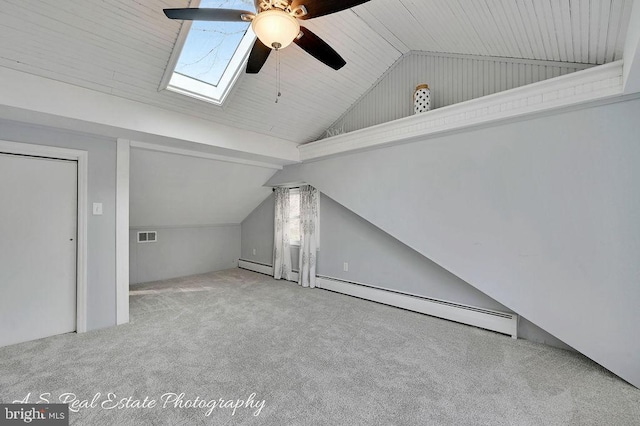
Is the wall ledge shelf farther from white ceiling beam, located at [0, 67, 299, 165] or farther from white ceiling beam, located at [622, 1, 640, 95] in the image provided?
white ceiling beam, located at [0, 67, 299, 165]

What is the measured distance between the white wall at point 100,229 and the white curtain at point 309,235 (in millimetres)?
2560

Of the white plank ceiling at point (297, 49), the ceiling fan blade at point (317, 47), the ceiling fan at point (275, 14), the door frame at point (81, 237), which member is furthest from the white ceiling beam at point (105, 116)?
the ceiling fan blade at point (317, 47)

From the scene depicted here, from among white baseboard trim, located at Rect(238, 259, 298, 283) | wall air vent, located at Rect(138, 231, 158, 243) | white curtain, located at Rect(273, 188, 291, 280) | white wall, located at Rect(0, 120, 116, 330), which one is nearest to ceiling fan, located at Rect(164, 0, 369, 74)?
white wall, located at Rect(0, 120, 116, 330)

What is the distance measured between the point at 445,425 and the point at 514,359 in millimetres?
1165

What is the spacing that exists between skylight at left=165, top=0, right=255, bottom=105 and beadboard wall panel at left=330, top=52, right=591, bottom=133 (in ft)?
5.62

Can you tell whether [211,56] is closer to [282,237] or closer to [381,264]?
[282,237]

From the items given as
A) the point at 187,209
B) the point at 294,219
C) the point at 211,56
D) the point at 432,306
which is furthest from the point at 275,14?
the point at 187,209

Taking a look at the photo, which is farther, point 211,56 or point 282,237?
point 282,237

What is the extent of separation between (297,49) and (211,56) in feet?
2.90

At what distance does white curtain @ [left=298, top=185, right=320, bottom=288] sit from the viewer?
4.62m

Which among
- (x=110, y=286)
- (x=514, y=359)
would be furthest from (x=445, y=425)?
(x=110, y=286)

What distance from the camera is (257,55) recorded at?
6.95 feet

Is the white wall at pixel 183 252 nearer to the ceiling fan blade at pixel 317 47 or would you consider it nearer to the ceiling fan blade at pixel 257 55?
the ceiling fan blade at pixel 257 55

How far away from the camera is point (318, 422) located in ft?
5.38
